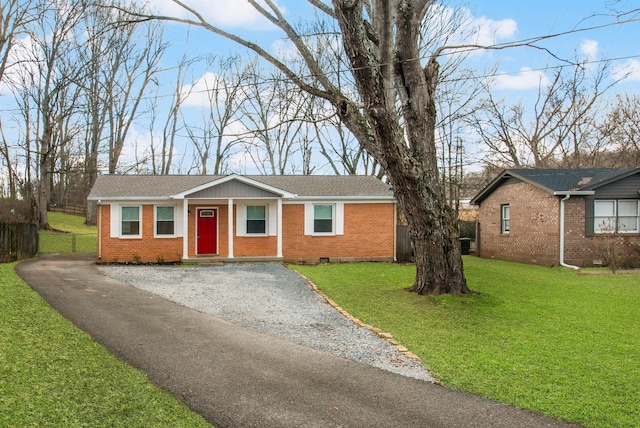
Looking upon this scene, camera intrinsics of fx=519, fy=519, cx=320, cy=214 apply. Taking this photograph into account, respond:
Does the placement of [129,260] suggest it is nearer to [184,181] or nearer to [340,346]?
[184,181]

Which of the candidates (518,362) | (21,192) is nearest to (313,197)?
(518,362)

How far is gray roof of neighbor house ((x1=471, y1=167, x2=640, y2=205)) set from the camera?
19.3m

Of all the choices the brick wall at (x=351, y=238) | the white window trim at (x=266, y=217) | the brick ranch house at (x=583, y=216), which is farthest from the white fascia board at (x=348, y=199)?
the brick ranch house at (x=583, y=216)

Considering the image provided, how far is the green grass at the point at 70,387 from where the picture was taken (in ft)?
14.7

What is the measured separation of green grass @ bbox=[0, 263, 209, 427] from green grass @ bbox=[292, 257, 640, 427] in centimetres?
325

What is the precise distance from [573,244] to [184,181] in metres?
Answer: 15.7

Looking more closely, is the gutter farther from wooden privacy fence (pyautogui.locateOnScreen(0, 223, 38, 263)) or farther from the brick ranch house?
wooden privacy fence (pyautogui.locateOnScreen(0, 223, 38, 263))

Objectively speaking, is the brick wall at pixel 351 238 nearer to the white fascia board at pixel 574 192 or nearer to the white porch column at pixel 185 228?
the white porch column at pixel 185 228

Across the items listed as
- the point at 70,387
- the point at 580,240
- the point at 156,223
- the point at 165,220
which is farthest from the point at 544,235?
the point at 70,387

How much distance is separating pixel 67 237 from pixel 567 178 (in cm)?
2750

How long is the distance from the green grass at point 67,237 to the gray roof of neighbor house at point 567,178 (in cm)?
2115

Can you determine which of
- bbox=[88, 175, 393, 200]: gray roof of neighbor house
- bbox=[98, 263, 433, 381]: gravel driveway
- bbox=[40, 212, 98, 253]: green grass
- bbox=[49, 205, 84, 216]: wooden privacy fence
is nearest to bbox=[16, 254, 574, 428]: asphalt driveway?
bbox=[98, 263, 433, 381]: gravel driveway

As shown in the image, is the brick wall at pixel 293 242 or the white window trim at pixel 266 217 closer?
the brick wall at pixel 293 242

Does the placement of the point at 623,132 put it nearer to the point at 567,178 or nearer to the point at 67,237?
the point at 567,178
